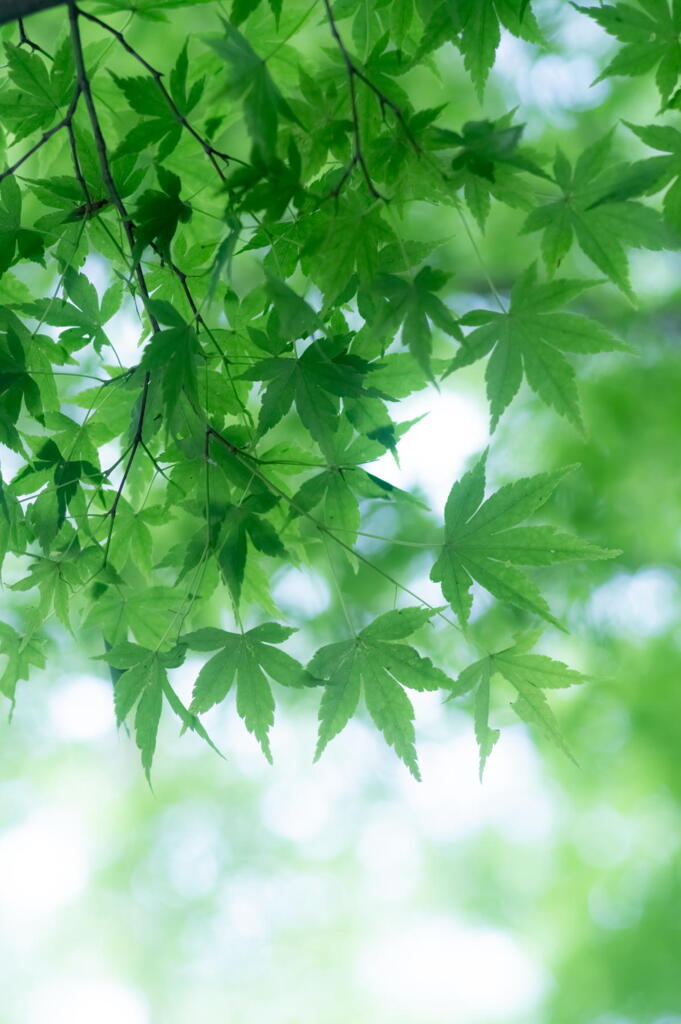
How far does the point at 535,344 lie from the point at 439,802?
642 centimetres

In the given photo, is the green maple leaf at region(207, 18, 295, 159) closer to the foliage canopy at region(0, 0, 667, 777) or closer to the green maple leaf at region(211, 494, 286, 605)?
the foliage canopy at region(0, 0, 667, 777)

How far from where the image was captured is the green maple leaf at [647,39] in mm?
886

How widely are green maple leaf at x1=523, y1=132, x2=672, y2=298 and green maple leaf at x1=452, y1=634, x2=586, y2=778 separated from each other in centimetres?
37

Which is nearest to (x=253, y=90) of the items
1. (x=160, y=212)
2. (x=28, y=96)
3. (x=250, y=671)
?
(x=160, y=212)

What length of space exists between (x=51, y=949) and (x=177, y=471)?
783cm

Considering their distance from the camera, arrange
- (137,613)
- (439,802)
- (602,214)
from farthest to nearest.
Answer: (439,802)
(137,613)
(602,214)

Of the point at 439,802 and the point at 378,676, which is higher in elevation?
the point at 439,802

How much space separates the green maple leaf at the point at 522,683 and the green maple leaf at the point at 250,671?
0.18 meters

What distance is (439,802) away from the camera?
6852 mm

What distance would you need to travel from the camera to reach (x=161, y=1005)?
24.7ft

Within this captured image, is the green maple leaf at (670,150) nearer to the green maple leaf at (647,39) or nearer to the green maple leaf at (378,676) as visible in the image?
the green maple leaf at (647,39)

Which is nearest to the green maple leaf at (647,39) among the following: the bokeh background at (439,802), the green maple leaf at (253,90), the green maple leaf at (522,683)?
the green maple leaf at (253,90)

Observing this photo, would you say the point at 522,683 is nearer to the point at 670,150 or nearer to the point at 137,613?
the point at 137,613

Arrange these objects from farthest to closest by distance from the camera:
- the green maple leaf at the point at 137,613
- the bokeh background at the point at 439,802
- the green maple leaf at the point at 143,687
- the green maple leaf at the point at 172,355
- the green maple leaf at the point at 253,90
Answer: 1. the bokeh background at the point at 439,802
2. the green maple leaf at the point at 137,613
3. the green maple leaf at the point at 143,687
4. the green maple leaf at the point at 172,355
5. the green maple leaf at the point at 253,90
